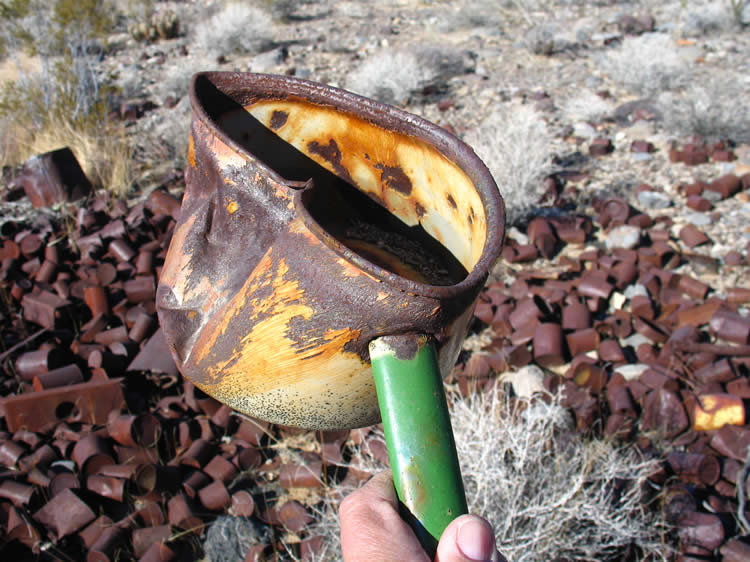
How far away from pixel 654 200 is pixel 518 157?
3.45 feet

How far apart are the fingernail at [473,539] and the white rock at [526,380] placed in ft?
7.72

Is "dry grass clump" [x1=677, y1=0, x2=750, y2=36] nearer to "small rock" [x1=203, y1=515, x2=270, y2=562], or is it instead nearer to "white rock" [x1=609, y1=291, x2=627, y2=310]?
"white rock" [x1=609, y1=291, x2=627, y2=310]

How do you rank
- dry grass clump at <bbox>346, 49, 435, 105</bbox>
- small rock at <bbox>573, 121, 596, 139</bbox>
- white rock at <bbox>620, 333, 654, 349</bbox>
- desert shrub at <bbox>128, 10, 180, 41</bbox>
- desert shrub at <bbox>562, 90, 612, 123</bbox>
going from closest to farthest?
white rock at <bbox>620, 333, 654, 349</bbox> → small rock at <bbox>573, 121, 596, 139</bbox> → desert shrub at <bbox>562, 90, 612, 123</bbox> → dry grass clump at <bbox>346, 49, 435, 105</bbox> → desert shrub at <bbox>128, 10, 180, 41</bbox>

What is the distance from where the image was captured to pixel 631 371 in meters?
3.40

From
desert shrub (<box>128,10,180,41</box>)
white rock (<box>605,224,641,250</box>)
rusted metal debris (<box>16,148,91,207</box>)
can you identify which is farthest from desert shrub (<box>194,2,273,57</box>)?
white rock (<box>605,224,641,250</box>)

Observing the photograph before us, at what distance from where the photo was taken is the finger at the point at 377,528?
1.04 meters

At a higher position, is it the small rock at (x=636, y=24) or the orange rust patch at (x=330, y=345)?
the orange rust patch at (x=330, y=345)

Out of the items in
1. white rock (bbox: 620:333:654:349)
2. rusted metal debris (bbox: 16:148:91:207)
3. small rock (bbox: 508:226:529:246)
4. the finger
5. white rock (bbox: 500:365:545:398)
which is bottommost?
white rock (bbox: 620:333:654:349)

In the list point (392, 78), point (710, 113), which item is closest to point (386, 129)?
point (710, 113)

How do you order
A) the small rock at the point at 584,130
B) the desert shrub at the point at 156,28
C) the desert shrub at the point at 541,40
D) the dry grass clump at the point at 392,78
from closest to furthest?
1. the small rock at the point at 584,130
2. the dry grass clump at the point at 392,78
3. the desert shrub at the point at 541,40
4. the desert shrub at the point at 156,28

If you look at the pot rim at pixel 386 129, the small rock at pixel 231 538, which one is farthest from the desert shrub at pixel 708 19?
the pot rim at pixel 386 129

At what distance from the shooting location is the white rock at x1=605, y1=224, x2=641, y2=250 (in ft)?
14.2

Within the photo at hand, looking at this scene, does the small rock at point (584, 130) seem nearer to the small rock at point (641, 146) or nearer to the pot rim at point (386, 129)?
the small rock at point (641, 146)

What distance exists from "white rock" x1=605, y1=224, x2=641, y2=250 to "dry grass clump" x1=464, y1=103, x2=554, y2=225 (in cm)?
61
